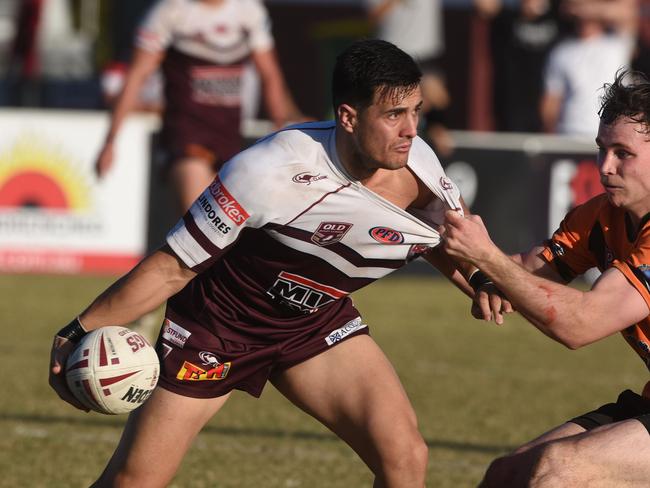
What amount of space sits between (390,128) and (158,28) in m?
4.80

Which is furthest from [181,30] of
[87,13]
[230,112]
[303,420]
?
[87,13]

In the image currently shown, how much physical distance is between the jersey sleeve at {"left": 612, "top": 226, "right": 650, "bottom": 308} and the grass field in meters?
2.30

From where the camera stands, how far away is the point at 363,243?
17.0ft

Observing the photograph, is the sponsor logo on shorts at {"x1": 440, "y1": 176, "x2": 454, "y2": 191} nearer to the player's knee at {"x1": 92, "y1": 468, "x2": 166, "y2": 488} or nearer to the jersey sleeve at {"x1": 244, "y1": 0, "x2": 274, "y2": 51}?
the player's knee at {"x1": 92, "y1": 468, "x2": 166, "y2": 488}

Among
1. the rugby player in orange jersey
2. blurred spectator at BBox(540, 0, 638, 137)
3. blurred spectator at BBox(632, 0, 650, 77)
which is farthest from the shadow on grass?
blurred spectator at BBox(632, 0, 650, 77)

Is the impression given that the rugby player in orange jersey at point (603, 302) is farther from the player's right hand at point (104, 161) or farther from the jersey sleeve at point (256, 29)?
the jersey sleeve at point (256, 29)

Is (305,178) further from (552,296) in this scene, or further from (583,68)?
(583,68)

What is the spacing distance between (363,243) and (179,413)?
92cm

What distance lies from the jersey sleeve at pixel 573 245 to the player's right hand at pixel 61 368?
180 centimetres

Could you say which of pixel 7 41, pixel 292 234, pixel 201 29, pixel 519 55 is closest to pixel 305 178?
pixel 292 234

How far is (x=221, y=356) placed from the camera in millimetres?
5312

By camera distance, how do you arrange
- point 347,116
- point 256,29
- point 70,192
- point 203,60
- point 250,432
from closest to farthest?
point 347,116 → point 250,432 → point 203,60 → point 256,29 → point 70,192

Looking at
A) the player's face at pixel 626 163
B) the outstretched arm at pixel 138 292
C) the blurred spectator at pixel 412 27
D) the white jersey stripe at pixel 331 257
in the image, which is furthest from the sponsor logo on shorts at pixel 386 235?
the blurred spectator at pixel 412 27

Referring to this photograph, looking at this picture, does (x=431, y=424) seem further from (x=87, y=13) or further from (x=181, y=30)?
(x=87, y=13)
